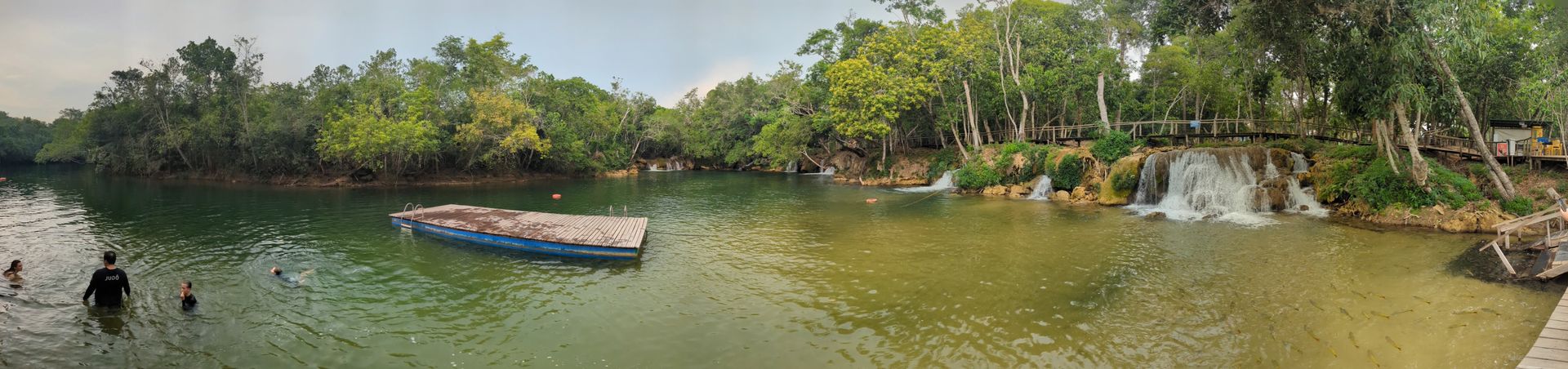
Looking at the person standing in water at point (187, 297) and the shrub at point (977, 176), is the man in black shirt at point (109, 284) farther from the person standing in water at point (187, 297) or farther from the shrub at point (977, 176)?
the shrub at point (977, 176)

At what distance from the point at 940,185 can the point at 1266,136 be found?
1610 cm

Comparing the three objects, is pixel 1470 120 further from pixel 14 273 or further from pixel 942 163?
pixel 14 273

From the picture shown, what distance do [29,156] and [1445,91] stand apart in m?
130

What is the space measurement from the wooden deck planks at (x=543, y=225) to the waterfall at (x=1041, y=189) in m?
19.8

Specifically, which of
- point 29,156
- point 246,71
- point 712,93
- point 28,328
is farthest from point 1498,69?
point 29,156

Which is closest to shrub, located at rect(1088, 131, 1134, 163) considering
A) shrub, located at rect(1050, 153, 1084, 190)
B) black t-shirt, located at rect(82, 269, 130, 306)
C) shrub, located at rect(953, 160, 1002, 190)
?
shrub, located at rect(1050, 153, 1084, 190)

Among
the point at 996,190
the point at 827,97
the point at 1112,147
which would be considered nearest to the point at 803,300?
the point at 996,190

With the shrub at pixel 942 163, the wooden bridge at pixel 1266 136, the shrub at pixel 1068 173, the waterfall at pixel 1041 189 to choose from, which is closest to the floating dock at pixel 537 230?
the waterfall at pixel 1041 189

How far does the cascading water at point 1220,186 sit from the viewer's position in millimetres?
21578

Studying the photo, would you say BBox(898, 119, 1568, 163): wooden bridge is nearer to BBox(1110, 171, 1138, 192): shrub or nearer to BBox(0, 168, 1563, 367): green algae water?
BBox(1110, 171, 1138, 192): shrub

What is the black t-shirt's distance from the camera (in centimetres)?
1055

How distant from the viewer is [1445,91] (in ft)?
55.8

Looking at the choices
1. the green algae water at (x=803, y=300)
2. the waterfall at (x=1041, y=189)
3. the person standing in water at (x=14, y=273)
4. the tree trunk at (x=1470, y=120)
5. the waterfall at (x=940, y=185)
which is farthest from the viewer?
the waterfall at (x=940, y=185)

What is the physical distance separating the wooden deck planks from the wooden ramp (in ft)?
47.1
